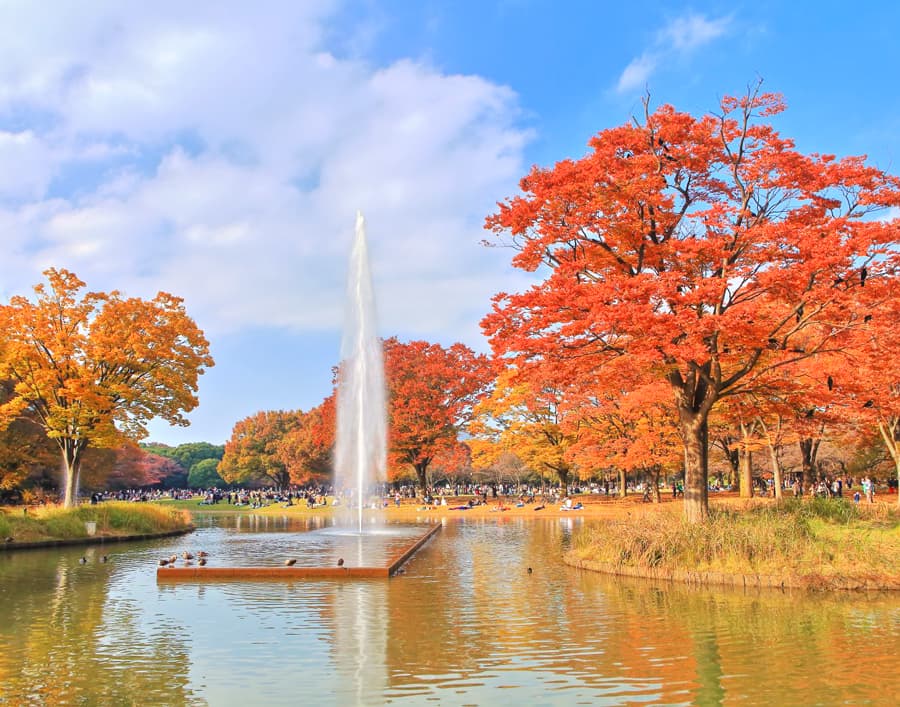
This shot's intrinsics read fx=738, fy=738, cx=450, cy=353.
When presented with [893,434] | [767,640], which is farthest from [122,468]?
[767,640]

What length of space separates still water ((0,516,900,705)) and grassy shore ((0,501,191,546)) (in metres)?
11.2

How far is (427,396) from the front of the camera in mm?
67750

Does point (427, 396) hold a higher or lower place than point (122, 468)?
higher

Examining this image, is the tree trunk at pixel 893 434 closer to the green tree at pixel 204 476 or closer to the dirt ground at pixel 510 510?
the dirt ground at pixel 510 510

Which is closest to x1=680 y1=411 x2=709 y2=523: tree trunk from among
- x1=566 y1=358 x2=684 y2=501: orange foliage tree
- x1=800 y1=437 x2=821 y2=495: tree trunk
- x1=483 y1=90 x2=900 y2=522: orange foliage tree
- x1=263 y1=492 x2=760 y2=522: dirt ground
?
x1=483 y1=90 x2=900 y2=522: orange foliage tree

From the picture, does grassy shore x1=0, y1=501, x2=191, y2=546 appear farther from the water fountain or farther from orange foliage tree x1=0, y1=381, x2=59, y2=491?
orange foliage tree x1=0, y1=381, x2=59, y2=491

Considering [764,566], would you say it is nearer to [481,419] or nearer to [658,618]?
[658,618]

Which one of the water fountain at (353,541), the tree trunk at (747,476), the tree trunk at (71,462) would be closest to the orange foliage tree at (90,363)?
the tree trunk at (71,462)

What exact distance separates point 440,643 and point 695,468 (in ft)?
44.0

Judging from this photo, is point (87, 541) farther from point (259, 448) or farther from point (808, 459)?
point (259, 448)

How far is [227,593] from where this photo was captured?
17.8 meters


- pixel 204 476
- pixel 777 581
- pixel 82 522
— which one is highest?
pixel 82 522

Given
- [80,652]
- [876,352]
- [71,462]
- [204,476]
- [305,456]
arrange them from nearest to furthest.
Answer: [80,652], [876,352], [71,462], [305,456], [204,476]

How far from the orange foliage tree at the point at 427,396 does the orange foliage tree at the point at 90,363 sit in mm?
27462
